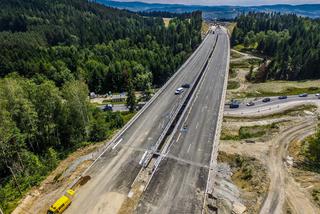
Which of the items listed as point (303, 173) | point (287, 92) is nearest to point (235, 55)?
point (287, 92)

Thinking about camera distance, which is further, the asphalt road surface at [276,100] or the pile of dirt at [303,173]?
the asphalt road surface at [276,100]

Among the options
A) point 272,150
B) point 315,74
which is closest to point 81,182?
point 272,150

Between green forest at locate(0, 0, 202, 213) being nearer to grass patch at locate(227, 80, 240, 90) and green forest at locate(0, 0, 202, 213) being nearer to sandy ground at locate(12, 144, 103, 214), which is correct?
sandy ground at locate(12, 144, 103, 214)

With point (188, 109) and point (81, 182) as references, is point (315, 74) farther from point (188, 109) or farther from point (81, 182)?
point (81, 182)

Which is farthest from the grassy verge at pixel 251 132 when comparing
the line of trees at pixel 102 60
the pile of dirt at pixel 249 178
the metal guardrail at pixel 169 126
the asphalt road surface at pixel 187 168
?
the line of trees at pixel 102 60

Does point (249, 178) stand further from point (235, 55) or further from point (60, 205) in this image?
point (235, 55)

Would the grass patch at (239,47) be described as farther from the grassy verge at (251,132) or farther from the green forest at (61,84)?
the grassy verge at (251,132)
